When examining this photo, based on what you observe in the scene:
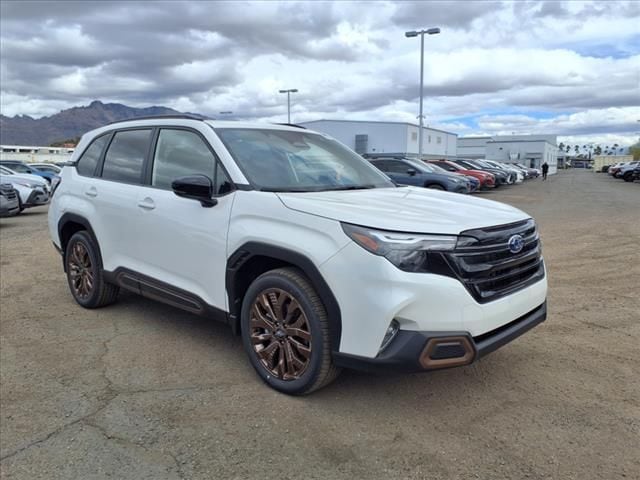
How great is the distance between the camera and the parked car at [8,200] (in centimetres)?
1315

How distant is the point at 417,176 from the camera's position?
17.9 meters

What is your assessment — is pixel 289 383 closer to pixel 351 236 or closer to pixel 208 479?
pixel 208 479

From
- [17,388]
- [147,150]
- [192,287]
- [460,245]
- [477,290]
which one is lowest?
[17,388]

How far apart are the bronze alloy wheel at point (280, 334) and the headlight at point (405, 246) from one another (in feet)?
2.15

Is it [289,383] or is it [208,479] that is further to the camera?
[289,383]

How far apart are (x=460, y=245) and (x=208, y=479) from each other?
181 cm

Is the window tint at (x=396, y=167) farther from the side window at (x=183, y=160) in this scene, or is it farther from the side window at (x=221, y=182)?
the side window at (x=221, y=182)

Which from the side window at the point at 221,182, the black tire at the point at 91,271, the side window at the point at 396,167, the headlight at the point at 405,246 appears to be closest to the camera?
the headlight at the point at 405,246

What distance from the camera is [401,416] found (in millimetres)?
3174

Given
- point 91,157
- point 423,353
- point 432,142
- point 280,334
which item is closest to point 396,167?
point 91,157

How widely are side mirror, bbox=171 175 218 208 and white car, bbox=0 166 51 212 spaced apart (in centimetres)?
1360

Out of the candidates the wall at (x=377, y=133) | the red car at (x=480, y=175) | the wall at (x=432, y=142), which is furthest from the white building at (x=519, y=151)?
the red car at (x=480, y=175)

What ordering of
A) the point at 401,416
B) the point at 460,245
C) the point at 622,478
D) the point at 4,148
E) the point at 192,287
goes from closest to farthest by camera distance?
the point at 622,478 < the point at 460,245 < the point at 401,416 < the point at 192,287 < the point at 4,148

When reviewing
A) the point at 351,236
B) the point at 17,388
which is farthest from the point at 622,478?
the point at 17,388
